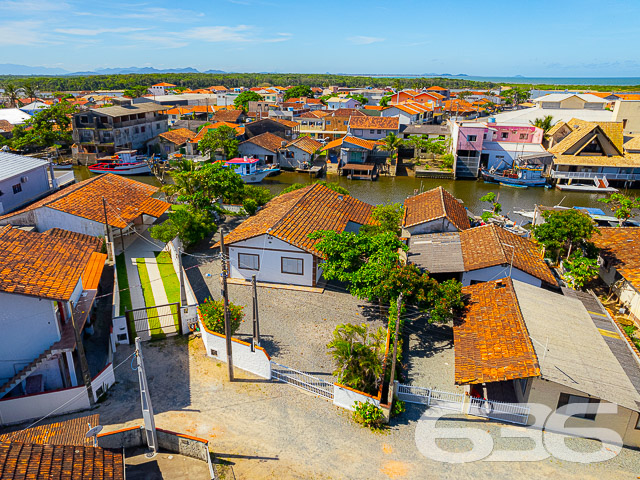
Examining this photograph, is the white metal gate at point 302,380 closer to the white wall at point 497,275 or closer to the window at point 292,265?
the window at point 292,265

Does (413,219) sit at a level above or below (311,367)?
above

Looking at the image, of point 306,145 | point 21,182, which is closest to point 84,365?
point 21,182

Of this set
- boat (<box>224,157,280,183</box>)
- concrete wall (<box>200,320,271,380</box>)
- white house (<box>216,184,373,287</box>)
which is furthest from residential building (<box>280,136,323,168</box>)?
concrete wall (<box>200,320,271,380</box>)

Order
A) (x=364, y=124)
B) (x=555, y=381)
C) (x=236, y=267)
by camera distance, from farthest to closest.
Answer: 1. (x=364, y=124)
2. (x=236, y=267)
3. (x=555, y=381)

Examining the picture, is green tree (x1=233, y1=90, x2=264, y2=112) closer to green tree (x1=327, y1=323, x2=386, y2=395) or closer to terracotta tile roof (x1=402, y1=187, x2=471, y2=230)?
terracotta tile roof (x1=402, y1=187, x2=471, y2=230)

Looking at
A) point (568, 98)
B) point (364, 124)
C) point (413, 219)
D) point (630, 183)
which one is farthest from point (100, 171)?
point (568, 98)

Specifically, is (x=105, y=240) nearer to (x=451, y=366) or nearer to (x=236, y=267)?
(x=236, y=267)

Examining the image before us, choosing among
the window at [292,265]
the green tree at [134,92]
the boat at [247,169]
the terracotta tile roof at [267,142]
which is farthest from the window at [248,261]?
the green tree at [134,92]
